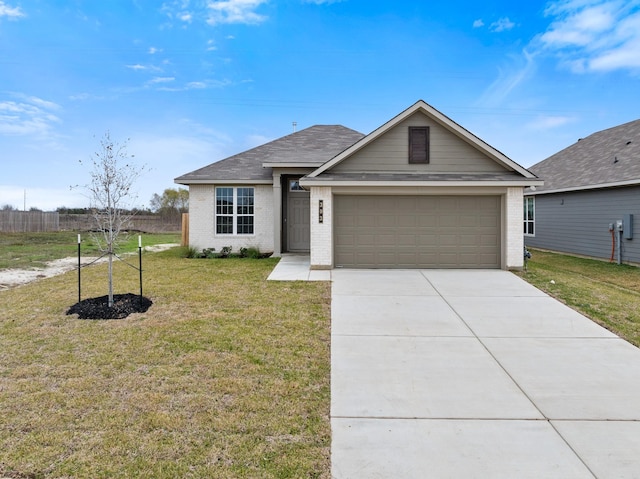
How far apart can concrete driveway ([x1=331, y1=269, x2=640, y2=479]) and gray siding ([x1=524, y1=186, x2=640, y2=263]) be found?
890 cm

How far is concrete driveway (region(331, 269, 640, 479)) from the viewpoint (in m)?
2.95

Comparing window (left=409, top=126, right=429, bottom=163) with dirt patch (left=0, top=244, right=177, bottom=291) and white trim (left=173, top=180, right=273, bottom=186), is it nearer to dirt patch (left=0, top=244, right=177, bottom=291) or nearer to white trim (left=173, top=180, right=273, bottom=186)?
white trim (left=173, top=180, right=273, bottom=186)

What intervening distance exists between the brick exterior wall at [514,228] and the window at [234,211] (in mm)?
8879

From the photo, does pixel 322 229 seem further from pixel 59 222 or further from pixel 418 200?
pixel 59 222

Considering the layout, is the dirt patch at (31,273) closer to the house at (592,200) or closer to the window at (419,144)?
the window at (419,144)

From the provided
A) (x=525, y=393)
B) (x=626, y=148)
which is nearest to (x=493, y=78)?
(x=626, y=148)

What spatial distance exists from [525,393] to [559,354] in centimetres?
154

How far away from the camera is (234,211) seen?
15.1m

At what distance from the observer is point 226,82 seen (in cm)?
1958

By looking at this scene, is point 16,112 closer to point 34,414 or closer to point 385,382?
point 34,414

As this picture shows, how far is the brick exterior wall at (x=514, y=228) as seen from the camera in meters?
11.1

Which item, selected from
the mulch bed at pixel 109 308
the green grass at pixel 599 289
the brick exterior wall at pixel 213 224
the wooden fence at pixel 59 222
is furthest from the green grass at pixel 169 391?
the wooden fence at pixel 59 222

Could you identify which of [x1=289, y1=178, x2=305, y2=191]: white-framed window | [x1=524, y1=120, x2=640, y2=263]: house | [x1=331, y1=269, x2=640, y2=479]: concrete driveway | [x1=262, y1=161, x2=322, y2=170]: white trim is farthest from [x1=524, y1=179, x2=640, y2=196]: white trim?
[x1=289, y1=178, x2=305, y2=191]: white-framed window

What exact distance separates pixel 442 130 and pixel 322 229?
4577 mm
